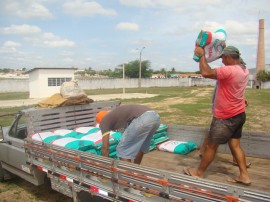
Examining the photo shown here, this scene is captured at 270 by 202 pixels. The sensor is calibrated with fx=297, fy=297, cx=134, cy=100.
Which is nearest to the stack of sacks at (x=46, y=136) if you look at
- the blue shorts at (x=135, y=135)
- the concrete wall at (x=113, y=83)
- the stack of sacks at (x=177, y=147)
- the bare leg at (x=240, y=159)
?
the blue shorts at (x=135, y=135)

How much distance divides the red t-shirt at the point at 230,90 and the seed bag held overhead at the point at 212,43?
0.29 metres

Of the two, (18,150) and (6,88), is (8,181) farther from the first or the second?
(6,88)

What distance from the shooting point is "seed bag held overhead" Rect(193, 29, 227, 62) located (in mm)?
3418

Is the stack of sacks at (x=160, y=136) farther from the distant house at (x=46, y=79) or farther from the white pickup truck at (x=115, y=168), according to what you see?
the distant house at (x=46, y=79)

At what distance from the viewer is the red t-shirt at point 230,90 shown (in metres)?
3.35

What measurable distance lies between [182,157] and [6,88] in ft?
133

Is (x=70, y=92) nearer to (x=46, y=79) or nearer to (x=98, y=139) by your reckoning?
(x=98, y=139)

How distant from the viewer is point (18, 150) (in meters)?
4.80

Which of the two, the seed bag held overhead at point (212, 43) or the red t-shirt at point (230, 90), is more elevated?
the seed bag held overhead at point (212, 43)

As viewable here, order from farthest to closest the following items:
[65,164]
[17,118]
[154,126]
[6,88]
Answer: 1. [6,88]
2. [17,118]
3. [154,126]
4. [65,164]

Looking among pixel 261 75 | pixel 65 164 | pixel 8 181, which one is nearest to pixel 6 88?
pixel 8 181

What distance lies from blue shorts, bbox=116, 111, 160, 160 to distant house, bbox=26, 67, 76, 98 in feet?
99.4

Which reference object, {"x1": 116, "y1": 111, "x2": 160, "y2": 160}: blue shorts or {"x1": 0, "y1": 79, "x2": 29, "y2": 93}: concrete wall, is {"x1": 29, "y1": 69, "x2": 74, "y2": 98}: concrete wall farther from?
{"x1": 116, "y1": 111, "x2": 160, "y2": 160}: blue shorts

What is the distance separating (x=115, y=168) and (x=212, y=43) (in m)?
1.82
